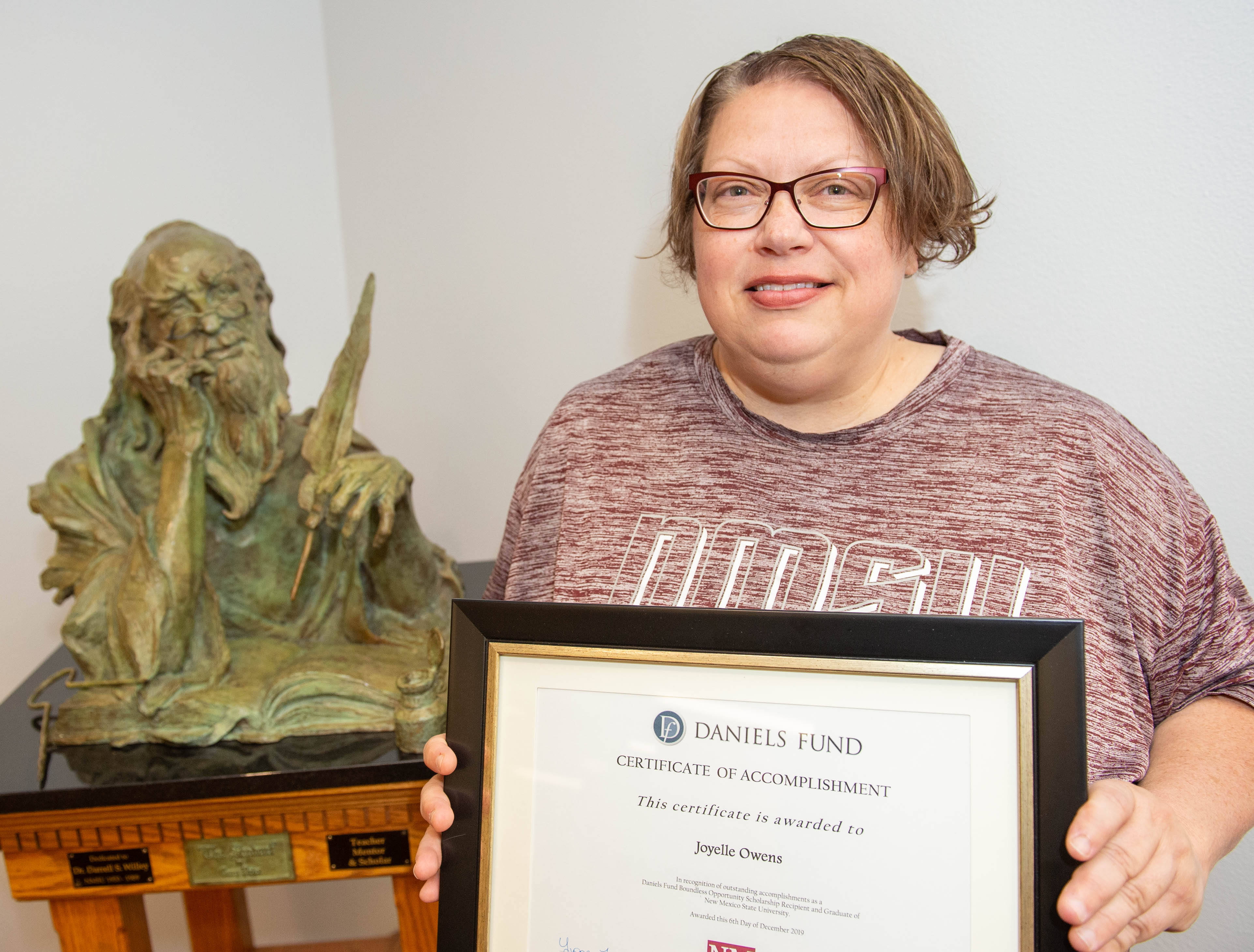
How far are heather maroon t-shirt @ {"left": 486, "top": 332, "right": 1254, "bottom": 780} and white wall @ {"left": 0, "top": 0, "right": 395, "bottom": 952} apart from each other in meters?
1.35

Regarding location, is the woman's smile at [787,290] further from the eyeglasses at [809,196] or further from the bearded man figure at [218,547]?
the bearded man figure at [218,547]

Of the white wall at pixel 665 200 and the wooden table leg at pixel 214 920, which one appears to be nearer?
the white wall at pixel 665 200

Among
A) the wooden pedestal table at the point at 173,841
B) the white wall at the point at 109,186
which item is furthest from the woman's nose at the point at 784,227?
the white wall at the point at 109,186

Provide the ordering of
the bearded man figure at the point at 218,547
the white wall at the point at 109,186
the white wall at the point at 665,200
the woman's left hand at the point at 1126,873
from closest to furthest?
1. the woman's left hand at the point at 1126,873
2. the white wall at the point at 665,200
3. the bearded man figure at the point at 218,547
4. the white wall at the point at 109,186

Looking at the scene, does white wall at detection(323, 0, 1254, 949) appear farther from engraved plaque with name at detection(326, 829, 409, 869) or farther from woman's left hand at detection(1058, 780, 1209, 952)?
engraved plaque with name at detection(326, 829, 409, 869)

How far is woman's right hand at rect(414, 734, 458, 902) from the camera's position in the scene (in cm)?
76

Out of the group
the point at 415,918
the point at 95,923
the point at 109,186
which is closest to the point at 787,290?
the point at 415,918

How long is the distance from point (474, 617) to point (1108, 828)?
0.49 metres

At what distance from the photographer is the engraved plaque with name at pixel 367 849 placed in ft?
4.22

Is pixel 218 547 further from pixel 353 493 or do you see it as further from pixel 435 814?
pixel 435 814

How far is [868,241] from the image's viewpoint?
3.00 feet
